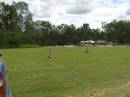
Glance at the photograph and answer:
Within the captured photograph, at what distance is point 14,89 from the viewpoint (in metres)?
15.0

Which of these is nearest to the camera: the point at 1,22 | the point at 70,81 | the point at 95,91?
the point at 95,91

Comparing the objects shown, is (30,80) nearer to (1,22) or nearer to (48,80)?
(48,80)

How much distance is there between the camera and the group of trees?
132000mm

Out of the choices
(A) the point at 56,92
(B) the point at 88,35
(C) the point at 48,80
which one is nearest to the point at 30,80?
(C) the point at 48,80

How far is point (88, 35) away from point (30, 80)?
476ft

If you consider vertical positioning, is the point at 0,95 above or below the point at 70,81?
above

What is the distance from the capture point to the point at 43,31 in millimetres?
159500

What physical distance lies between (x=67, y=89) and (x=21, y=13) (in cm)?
13610

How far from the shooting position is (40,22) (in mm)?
163750

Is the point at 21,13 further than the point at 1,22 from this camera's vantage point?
Yes

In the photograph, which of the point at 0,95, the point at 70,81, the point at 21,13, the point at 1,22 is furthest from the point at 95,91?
the point at 21,13

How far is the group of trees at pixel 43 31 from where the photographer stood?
132m

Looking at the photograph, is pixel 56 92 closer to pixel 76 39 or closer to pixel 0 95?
pixel 0 95

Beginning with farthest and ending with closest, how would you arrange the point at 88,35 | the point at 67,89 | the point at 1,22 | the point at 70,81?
the point at 88,35, the point at 1,22, the point at 70,81, the point at 67,89
